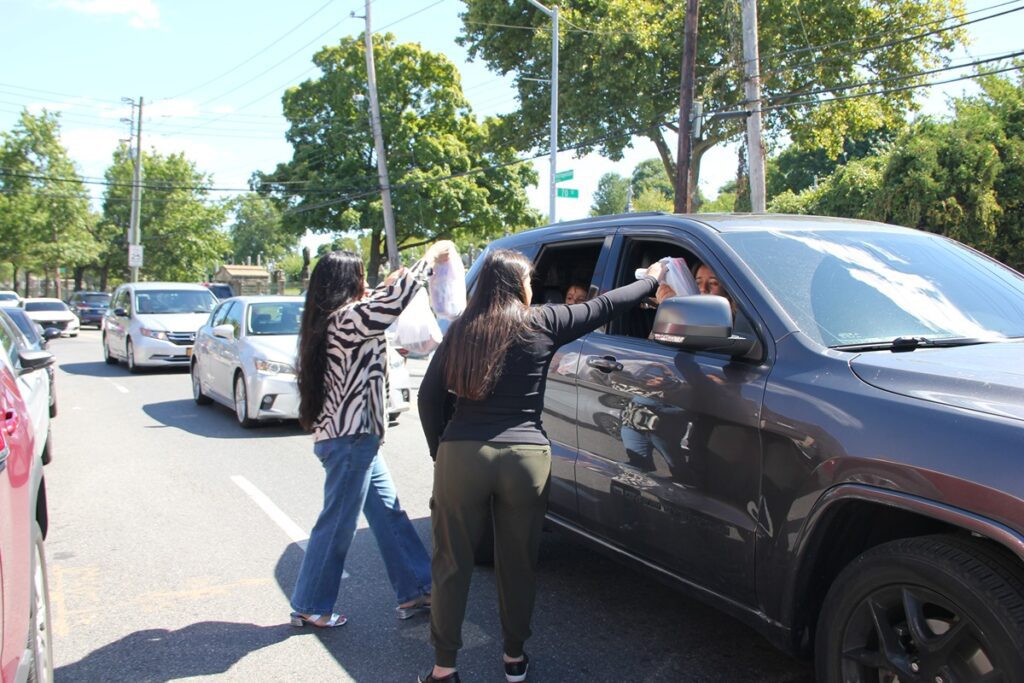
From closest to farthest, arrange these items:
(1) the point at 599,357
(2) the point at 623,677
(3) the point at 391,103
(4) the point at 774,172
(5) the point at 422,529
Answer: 1. (2) the point at 623,677
2. (1) the point at 599,357
3. (5) the point at 422,529
4. (3) the point at 391,103
5. (4) the point at 774,172

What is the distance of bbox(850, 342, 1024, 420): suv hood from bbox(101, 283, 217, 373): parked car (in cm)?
1544

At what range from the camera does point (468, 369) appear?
3.22m

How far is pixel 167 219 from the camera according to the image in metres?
54.8

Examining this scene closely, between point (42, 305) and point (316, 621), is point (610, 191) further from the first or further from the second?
point (316, 621)

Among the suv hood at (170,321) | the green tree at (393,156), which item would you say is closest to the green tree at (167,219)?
the green tree at (393,156)

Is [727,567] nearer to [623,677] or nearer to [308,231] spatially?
[623,677]

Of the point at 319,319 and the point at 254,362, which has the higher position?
the point at 319,319

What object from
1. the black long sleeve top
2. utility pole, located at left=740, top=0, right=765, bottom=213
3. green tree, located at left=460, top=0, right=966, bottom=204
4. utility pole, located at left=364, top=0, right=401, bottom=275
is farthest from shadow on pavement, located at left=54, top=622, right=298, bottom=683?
utility pole, located at left=364, top=0, right=401, bottom=275

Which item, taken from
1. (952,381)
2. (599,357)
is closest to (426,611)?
(599,357)

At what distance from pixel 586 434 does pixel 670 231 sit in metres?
1.02

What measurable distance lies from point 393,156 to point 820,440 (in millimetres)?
36472

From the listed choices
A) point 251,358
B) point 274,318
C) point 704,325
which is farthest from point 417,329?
point 274,318

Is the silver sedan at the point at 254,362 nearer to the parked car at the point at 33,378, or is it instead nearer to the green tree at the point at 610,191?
the parked car at the point at 33,378

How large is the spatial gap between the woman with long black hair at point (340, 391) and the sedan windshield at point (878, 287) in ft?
5.00
